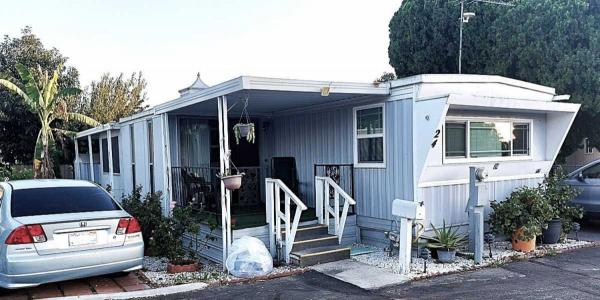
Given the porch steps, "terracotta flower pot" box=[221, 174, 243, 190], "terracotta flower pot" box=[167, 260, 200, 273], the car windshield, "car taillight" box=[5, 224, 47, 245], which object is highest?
"terracotta flower pot" box=[221, 174, 243, 190]

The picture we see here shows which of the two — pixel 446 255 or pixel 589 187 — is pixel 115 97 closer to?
pixel 446 255

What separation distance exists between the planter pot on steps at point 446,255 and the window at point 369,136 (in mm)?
1666

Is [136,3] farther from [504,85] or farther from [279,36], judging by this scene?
[504,85]

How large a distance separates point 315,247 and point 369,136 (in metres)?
2.13

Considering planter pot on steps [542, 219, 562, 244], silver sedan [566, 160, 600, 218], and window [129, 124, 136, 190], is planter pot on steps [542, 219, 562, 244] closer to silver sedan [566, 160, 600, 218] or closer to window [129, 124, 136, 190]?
silver sedan [566, 160, 600, 218]

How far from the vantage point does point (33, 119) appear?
18984 millimetres

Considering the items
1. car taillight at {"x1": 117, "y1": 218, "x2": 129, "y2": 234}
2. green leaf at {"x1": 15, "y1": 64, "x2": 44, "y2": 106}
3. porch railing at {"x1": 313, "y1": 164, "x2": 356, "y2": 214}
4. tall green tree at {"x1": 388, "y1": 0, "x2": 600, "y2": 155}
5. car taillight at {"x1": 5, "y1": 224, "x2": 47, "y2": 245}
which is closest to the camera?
car taillight at {"x1": 5, "y1": 224, "x2": 47, "y2": 245}

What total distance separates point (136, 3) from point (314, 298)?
12068 mm

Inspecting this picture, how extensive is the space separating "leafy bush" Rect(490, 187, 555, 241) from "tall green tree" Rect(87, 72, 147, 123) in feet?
64.9

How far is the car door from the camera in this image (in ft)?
28.3

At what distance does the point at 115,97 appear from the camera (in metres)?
23.0

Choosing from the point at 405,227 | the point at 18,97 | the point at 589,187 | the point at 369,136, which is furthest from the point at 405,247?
the point at 18,97

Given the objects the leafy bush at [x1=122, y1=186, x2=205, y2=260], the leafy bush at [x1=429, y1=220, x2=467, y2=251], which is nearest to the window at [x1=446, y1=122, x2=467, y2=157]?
the leafy bush at [x1=429, y1=220, x2=467, y2=251]

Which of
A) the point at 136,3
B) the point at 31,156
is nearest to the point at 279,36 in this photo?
the point at 136,3
